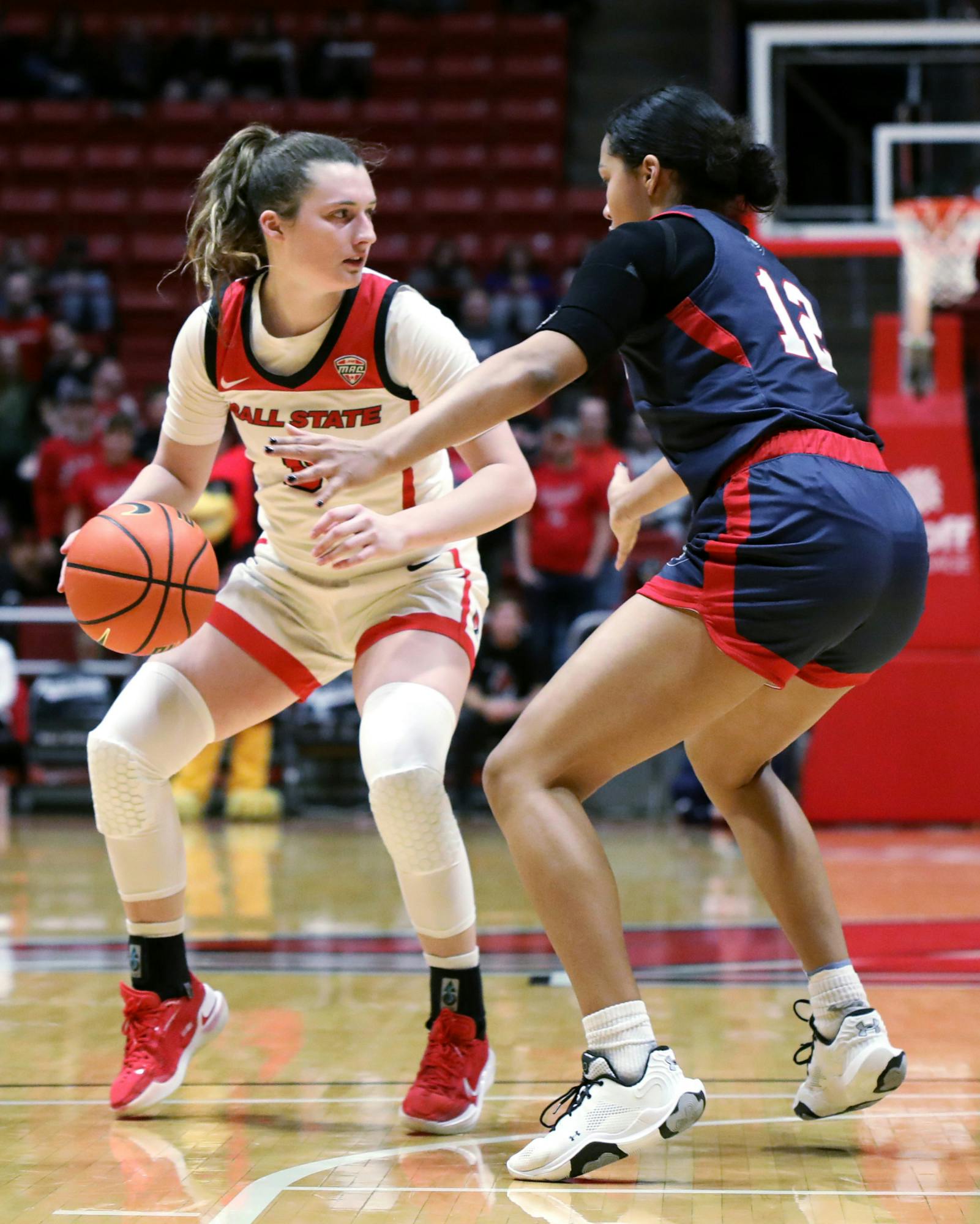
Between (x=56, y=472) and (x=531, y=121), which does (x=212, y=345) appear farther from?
(x=531, y=121)

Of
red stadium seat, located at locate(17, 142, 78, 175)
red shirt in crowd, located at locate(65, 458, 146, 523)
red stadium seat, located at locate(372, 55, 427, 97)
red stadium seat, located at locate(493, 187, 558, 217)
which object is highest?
red stadium seat, located at locate(372, 55, 427, 97)

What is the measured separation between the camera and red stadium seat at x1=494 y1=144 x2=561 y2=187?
15039mm

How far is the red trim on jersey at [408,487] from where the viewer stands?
359 cm

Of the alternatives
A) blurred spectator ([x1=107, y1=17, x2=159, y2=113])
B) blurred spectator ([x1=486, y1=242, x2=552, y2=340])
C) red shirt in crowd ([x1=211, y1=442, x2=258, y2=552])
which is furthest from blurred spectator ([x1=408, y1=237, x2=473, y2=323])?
blurred spectator ([x1=107, y1=17, x2=159, y2=113])

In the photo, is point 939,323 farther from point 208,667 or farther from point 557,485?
point 208,667

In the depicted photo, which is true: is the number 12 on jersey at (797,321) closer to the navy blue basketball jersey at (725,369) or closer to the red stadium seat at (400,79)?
the navy blue basketball jersey at (725,369)

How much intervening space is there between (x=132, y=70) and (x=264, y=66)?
129cm

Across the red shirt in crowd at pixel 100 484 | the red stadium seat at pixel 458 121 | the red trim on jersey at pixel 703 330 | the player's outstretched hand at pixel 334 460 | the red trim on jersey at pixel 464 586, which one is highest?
the red stadium seat at pixel 458 121

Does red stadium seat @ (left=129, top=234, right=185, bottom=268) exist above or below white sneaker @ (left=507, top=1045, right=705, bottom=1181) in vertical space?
above

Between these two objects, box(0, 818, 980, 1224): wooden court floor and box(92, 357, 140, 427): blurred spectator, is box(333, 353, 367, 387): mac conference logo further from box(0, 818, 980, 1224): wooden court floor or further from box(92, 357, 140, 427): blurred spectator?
box(92, 357, 140, 427): blurred spectator

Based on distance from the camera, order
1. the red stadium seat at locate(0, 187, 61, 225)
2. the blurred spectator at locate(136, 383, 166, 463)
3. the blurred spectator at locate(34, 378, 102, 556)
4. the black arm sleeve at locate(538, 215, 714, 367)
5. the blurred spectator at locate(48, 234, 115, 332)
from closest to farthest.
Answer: the black arm sleeve at locate(538, 215, 714, 367)
the blurred spectator at locate(136, 383, 166, 463)
the blurred spectator at locate(34, 378, 102, 556)
the blurred spectator at locate(48, 234, 115, 332)
the red stadium seat at locate(0, 187, 61, 225)

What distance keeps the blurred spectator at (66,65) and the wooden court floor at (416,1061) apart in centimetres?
1080

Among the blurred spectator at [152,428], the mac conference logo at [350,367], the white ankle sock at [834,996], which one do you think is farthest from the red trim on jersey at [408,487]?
the blurred spectator at [152,428]

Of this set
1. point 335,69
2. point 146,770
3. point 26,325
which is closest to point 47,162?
point 335,69
